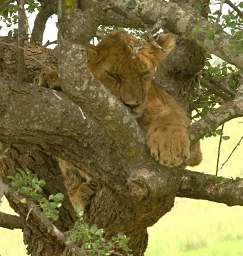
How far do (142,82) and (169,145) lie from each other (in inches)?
27.9

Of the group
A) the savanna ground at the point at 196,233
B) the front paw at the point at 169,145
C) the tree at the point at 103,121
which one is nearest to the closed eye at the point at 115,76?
the tree at the point at 103,121

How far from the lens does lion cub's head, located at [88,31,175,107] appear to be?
4.06m

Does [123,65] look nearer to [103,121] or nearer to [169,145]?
[169,145]

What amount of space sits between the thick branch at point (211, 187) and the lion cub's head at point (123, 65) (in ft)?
1.77

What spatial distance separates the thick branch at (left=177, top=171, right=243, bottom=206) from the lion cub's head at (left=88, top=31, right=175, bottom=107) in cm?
54

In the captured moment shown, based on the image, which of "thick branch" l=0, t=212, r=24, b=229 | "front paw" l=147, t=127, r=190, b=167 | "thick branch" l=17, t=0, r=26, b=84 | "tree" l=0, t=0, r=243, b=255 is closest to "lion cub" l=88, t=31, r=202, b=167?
"front paw" l=147, t=127, r=190, b=167

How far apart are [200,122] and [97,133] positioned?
2.10 ft

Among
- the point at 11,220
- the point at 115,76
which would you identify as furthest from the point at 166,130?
the point at 11,220

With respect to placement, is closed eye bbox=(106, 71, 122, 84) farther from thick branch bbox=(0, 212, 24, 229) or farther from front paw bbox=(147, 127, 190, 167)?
thick branch bbox=(0, 212, 24, 229)

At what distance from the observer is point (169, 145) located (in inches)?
139

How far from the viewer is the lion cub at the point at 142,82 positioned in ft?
12.2

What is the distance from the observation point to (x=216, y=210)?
419 inches

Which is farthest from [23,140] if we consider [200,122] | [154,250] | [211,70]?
[154,250]

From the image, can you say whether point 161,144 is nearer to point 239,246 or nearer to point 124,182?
point 124,182
